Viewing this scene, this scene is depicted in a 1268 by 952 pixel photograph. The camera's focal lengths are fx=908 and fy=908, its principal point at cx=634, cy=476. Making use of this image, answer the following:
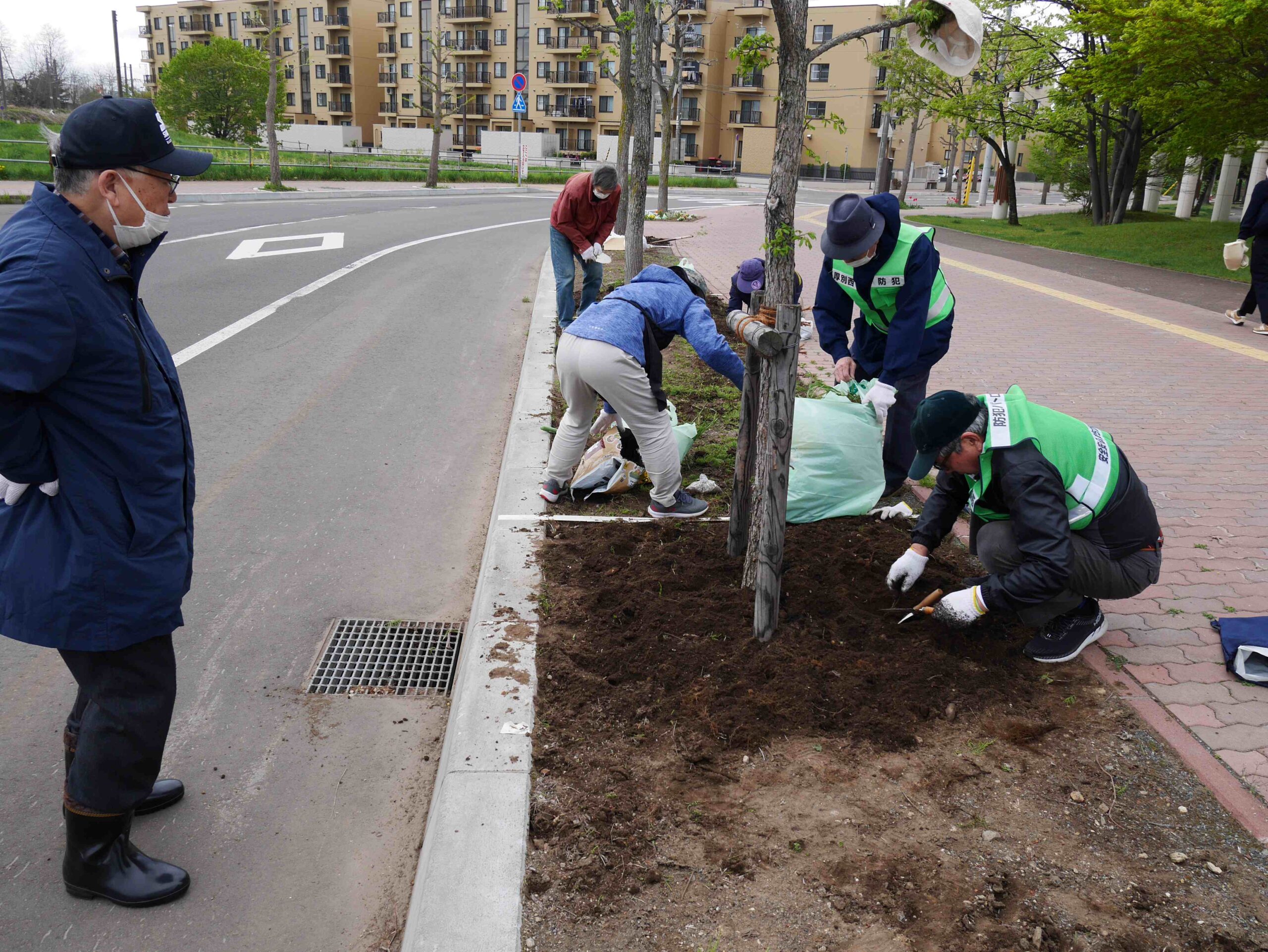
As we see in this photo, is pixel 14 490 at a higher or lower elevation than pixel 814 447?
higher

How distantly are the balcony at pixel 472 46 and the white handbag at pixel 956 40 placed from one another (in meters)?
79.0

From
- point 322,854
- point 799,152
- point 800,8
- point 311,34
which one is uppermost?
point 311,34

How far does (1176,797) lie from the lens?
295cm

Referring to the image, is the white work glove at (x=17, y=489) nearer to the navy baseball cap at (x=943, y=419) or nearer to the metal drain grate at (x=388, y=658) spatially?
the metal drain grate at (x=388, y=658)

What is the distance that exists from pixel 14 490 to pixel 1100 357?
9505mm

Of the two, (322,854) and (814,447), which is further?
(814,447)

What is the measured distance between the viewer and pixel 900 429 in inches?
208

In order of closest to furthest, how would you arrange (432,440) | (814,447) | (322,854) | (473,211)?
(322,854) → (814,447) → (432,440) → (473,211)

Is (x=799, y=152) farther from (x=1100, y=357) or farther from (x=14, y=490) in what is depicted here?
(x=1100, y=357)

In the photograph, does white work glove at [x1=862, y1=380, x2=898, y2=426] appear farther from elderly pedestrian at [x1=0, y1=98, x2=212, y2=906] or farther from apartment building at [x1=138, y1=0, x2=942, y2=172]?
apartment building at [x1=138, y1=0, x2=942, y2=172]

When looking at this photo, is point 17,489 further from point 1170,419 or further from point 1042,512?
point 1170,419

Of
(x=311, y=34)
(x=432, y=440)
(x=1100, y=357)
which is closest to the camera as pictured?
(x=432, y=440)

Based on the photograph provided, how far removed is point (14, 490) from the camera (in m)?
2.28

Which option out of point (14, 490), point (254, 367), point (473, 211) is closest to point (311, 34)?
point (473, 211)
